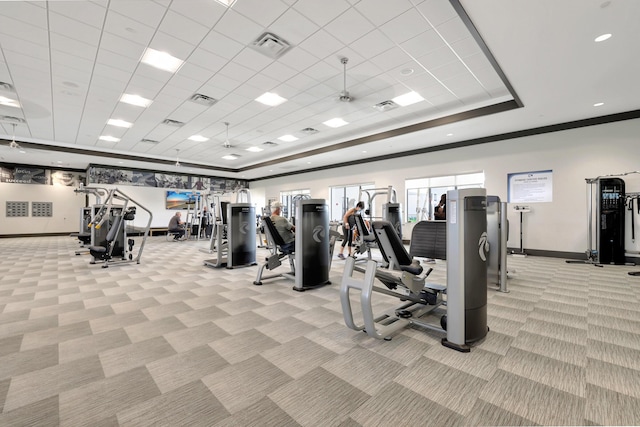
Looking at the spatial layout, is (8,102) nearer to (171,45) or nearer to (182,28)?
(171,45)

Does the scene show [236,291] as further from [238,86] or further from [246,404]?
[238,86]

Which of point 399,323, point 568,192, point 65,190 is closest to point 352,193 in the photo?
point 568,192

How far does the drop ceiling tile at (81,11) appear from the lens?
10.9ft

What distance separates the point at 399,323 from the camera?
2701 millimetres

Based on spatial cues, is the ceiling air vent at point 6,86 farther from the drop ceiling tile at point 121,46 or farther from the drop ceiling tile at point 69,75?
the drop ceiling tile at point 121,46

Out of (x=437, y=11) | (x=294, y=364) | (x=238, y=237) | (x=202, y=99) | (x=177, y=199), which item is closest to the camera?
(x=294, y=364)

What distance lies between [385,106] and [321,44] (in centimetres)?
278

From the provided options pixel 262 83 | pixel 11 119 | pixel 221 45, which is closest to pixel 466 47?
pixel 262 83

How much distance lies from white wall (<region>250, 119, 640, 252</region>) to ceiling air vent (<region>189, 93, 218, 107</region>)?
7.00m

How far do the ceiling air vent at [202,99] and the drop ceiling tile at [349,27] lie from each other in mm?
3363

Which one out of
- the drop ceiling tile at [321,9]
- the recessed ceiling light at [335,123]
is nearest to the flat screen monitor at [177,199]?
the recessed ceiling light at [335,123]

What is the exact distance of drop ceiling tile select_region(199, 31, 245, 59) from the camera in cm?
393

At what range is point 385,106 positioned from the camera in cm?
643

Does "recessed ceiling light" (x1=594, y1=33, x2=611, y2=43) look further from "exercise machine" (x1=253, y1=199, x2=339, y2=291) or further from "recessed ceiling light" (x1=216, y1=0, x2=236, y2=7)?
"recessed ceiling light" (x1=216, y1=0, x2=236, y2=7)
